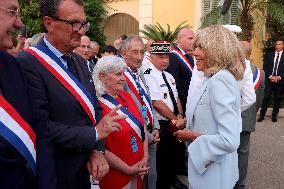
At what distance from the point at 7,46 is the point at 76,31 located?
623mm

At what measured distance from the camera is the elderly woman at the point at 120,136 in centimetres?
330

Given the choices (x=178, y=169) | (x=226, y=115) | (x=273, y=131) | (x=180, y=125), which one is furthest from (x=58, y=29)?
(x=273, y=131)

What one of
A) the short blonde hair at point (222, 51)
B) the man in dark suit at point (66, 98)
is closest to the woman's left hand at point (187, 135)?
the short blonde hair at point (222, 51)

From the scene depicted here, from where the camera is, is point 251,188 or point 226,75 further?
point 251,188

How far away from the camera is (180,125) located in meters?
4.52

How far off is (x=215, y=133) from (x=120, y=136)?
0.79 meters

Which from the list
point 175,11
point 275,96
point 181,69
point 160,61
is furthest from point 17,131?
point 175,11

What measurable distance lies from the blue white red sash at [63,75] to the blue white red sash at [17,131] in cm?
45

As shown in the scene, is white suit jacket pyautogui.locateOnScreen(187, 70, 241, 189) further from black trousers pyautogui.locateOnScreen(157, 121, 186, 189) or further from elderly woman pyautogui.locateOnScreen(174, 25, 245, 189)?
black trousers pyautogui.locateOnScreen(157, 121, 186, 189)

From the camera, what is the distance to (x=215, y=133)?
2.84 metres

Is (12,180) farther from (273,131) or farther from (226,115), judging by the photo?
(273,131)

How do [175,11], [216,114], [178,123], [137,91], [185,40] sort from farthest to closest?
[175,11]
[185,40]
[178,123]
[137,91]
[216,114]

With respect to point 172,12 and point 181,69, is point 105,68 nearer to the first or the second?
point 181,69

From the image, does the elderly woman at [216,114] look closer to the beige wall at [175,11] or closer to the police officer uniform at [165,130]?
the police officer uniform at [165,130]
